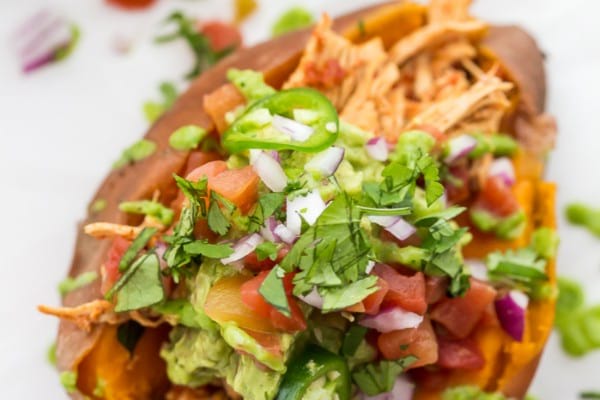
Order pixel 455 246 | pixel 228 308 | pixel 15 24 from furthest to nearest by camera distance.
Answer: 1. pixel 15 24
2. pixel 455 246
3. pixel 228 308

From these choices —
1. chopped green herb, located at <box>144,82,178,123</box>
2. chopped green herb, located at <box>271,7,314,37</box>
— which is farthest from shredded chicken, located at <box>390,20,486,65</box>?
chopped green herb, located at <box>144,82,178,123</box>

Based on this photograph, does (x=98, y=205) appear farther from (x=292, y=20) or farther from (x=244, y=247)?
(x=292, y=20)

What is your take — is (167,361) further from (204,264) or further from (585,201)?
(585,201)

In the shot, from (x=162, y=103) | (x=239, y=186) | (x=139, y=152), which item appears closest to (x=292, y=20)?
(x=162, y=103)

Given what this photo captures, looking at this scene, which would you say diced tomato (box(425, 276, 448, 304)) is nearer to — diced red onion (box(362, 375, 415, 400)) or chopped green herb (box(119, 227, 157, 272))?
diced red onion (box(362, 375, 415, 400))

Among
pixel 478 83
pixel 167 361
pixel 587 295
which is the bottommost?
pixel 587 295

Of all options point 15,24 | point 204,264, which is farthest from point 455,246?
point 15,24

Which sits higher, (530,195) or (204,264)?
(204,264)
